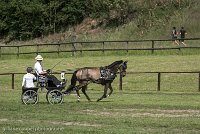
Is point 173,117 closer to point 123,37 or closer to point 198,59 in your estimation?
point 198,59

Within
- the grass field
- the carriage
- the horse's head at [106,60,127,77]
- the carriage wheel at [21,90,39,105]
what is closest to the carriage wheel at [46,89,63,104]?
the carriage

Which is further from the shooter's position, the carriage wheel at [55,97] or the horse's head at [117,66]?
the horse's head at [117,66]

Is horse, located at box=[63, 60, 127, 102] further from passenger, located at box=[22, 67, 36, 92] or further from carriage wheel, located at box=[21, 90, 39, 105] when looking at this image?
passenger, located at box=[22, 67, 36, 92]

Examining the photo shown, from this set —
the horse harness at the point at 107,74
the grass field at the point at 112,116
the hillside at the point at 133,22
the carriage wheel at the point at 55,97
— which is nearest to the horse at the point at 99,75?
the horse harness at the point at 107,74

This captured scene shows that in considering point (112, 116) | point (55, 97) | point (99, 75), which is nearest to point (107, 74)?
point (99, 75)

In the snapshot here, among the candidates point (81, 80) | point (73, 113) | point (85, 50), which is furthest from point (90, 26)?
point (73, 113)

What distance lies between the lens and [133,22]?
58812 mm

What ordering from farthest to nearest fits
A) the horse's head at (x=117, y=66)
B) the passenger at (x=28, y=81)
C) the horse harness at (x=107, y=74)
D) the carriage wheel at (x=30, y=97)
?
1. the horse's head at (x=117, y=66)
2. the horse harness at (x=107, y=74)
3. the passenger at (x=28, y=81)
4. the carriage wheel at (x=30, y=97)

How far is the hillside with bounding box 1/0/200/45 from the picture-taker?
5362 cm

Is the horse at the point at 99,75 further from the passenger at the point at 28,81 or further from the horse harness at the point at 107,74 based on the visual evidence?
the passenger at the point at 28,81

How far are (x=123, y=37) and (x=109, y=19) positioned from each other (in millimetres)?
8869

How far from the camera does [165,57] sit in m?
36.4

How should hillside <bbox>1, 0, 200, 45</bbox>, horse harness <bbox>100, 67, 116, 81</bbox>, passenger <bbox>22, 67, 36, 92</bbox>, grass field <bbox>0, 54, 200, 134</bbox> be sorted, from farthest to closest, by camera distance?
hillside <bbox>1, 0, 200, 45</bbox>, horse harness <bbox>100, 67, 116, 81</bbox>, passenger <bbox>22, 67, 36, 92</bbox>, grass field <bbox>0, 54, 200, 134</bbox>

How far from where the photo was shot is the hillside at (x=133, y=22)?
176 ft
